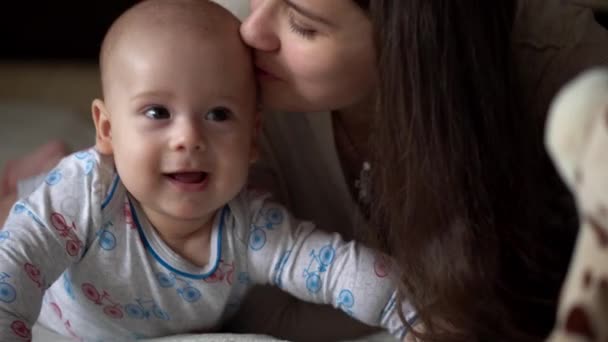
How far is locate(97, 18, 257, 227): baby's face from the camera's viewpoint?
2.85ft

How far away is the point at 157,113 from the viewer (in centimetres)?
88

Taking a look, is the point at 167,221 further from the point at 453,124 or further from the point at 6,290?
the point at 453,124

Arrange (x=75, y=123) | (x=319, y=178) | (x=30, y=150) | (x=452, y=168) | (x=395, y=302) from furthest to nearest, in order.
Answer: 1. (x=75, y=123)
2. (x=30, y=150)
3. (x=319, y=178)
4. (x=395, y=302)
5. (x=452, y=168)

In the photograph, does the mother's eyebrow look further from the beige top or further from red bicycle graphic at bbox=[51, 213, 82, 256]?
red bicycle graphic at bbox=[51, 213, 82, 256]

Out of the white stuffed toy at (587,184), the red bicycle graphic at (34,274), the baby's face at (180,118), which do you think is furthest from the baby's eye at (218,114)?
the white stuffed toy at (587,184)

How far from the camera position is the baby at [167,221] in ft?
2.86

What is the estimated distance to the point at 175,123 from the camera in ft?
2.88

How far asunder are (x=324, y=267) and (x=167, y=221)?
0.19m

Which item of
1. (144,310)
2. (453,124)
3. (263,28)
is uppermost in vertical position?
(263,28)

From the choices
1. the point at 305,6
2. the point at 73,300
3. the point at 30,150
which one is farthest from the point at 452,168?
the point at 30,150

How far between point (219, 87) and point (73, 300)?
0.33 meters

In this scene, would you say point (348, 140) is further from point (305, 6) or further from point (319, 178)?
point (305, 6)

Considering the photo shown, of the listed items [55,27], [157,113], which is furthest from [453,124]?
[55,27]

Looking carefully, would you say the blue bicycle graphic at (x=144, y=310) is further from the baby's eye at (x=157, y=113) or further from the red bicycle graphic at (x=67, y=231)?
the baby's eye at (x=157, y=113)
